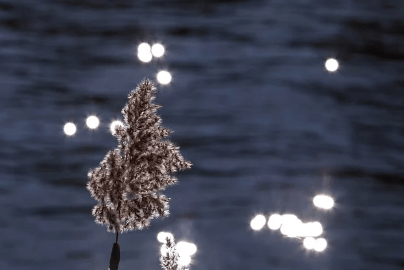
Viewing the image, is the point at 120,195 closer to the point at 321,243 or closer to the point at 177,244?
the point at 177,244

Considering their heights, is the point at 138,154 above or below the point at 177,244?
above

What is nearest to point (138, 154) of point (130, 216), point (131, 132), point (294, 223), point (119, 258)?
point (131, 132)

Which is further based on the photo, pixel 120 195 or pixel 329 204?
pixel 329 204

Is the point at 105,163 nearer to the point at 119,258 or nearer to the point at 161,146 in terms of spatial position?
the point at 161,146

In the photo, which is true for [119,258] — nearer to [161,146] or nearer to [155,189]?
[155,189]

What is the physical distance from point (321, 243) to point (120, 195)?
11.9 ft

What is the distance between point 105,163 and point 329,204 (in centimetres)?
405

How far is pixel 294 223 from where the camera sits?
29.9 feet

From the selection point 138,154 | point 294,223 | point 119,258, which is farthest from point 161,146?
point 294,223

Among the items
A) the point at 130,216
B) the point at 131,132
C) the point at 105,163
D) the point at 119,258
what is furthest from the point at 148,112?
the point at 119,258

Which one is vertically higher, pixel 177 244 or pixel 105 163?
pixel 105 163

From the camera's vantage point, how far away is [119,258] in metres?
6.29

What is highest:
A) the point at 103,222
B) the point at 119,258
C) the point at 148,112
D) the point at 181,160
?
the point at 148,112

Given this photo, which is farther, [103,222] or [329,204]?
[329,204]
